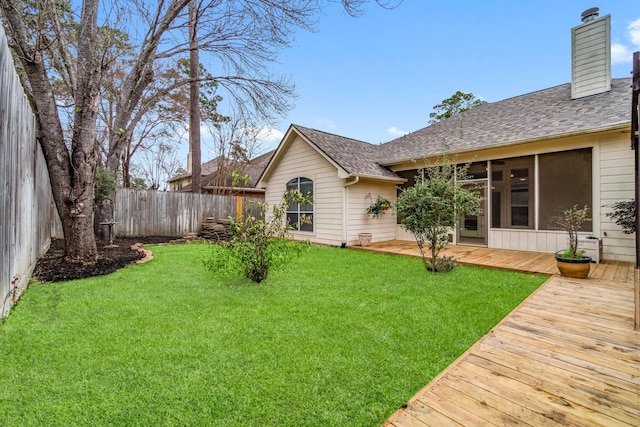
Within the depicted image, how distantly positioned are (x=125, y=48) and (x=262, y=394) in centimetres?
775

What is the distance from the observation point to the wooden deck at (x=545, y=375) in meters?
1.73

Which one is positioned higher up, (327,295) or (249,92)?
(249,92)

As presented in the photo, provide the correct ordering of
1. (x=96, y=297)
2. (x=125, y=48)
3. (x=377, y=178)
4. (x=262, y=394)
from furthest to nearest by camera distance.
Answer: (x=377, y=178) → (x=125, y=48) → (x=96, y=297) → (x=262, y=394)

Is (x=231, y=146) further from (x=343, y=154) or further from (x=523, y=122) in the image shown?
(x=523, y=122)

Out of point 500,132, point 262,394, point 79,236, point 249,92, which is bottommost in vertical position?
point 262,394

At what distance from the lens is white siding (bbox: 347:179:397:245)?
8.93m

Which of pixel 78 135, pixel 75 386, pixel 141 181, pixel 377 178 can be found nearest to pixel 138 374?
pixel 75 386

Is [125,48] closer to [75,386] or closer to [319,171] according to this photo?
[319,171]

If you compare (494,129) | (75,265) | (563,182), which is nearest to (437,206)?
(563,182)

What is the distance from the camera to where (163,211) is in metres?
11.0

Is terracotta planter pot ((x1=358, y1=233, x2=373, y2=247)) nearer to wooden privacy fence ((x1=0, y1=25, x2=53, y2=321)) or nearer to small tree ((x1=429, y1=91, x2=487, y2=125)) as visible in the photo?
wooden privacy fence ((x1=0, y1=25, x2=53, y2=321))

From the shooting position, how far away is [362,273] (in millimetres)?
5410

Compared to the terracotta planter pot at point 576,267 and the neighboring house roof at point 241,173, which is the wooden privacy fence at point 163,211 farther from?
the terracotta planter pot at point 576,267

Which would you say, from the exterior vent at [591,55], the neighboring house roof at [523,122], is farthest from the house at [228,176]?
the exterior vent at [591,55]
